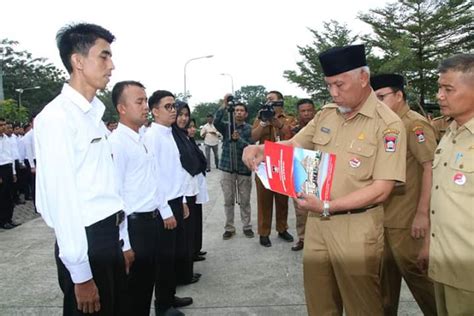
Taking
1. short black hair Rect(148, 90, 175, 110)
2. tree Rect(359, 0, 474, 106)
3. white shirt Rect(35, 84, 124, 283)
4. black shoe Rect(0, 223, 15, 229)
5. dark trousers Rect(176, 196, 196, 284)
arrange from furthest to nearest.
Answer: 1. tree Rect(359, 0, 474, 106)
2. black shoe Rect(0, 223, 15, 229)
3. dark trousers Rect(176, 196, 196, 284)
4. short black hair Rect(148, 90, 175, 110)
5. white shirt Rect(35, 84, 124, 283)

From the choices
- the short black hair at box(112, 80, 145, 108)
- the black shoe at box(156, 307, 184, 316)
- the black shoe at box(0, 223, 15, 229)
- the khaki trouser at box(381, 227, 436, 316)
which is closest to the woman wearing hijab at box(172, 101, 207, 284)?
the black shoe at box(156, 307, 184, 316)

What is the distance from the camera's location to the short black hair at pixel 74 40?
85.9 inches

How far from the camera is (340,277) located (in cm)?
243

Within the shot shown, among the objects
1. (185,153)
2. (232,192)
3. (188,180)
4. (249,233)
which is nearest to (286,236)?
(249,233)

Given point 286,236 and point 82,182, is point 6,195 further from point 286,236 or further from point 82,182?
point 82,182

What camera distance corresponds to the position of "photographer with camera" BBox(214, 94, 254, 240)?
5.80 metres

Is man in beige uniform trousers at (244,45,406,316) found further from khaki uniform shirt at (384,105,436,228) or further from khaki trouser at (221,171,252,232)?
khaki trouser at (221,171,252,232)

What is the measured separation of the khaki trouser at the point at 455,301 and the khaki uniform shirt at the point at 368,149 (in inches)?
25.8

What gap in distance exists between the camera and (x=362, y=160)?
7.84 ft

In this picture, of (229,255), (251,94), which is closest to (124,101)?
(229,255)

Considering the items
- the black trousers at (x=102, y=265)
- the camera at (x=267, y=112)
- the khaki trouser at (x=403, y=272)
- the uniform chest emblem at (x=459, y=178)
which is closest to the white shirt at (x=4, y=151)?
the camera at (x=267, y=112)

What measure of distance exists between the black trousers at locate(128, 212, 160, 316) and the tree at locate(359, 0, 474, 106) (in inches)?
951

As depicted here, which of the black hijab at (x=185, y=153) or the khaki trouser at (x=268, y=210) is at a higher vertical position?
the black hijab at (x=185, y=153)

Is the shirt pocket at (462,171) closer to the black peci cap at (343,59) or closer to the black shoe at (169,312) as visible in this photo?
the black peci cap at (343,59)
